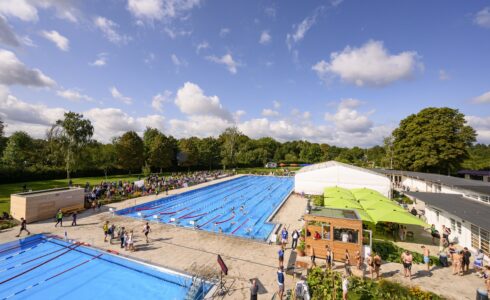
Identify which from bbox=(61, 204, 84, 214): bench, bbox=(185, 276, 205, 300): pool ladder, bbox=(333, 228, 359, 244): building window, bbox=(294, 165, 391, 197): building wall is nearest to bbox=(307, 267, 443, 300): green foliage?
bbox=(333, 228, 359, 244): building window

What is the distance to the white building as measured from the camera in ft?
84.0

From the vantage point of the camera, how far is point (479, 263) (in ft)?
34.3

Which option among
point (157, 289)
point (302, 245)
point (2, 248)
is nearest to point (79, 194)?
point (2, 248)

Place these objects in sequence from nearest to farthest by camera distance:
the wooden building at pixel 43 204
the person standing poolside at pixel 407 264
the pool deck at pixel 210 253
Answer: the pool deck at pixel 210 253, the person standing poolside at pixel 407 264, the wooden building at pixel 43 204

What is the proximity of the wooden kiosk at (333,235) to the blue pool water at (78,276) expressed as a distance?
6.00m

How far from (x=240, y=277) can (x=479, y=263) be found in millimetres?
11632

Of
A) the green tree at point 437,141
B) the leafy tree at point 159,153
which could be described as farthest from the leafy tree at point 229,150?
the green tree at point 437,141

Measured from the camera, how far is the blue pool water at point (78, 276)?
923cm

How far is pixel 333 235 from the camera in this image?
37.5ft

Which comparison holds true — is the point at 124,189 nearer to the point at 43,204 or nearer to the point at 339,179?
the point at 43,204

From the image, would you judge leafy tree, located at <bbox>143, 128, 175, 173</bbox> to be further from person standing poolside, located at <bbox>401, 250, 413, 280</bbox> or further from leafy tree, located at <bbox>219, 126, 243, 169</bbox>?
person standing poolside, located at <bbox>401, 250, 413, 280</bbox>

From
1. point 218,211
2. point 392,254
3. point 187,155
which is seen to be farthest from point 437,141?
point 187,155

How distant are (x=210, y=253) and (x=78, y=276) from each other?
639cm

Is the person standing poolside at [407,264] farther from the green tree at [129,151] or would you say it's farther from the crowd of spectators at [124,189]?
the green tree at [129,151]
